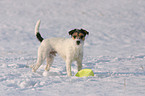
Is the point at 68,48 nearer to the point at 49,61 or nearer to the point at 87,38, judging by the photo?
the point at 49,61

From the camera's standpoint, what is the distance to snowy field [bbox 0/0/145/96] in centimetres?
383

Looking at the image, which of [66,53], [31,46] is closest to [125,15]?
[31,46]

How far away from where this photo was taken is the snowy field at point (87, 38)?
12.6ft

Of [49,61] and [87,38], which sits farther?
[87,38]

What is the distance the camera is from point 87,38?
13.0 meters

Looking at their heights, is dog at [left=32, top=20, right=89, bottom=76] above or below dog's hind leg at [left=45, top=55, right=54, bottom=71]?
above

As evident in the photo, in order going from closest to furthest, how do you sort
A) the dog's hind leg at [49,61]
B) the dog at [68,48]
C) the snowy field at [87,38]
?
Answer: 1. the snowy field at [87,38]
2. the dog at [68,48]
3. the dog's hind leg at [49,61]

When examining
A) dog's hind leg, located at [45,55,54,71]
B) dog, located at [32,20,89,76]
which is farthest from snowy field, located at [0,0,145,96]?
dog, located at [32,20,89,76]

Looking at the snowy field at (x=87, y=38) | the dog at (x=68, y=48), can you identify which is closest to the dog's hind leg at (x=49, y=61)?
the dog at (x=68, y=48)

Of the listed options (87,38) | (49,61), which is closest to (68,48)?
(49,61)

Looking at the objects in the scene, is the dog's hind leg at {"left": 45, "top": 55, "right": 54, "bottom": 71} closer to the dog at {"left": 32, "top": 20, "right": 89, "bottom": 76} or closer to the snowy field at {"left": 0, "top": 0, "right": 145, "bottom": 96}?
the dog at {"left": 32, "top": 20, "right": 89, "bottom": 76}

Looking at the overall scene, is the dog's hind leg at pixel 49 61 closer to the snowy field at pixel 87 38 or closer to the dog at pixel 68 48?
the dog at pixel 68 48

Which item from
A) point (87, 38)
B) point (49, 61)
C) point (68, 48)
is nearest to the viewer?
point (68, 48)

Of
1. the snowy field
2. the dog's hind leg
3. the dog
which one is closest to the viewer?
the snowy field
